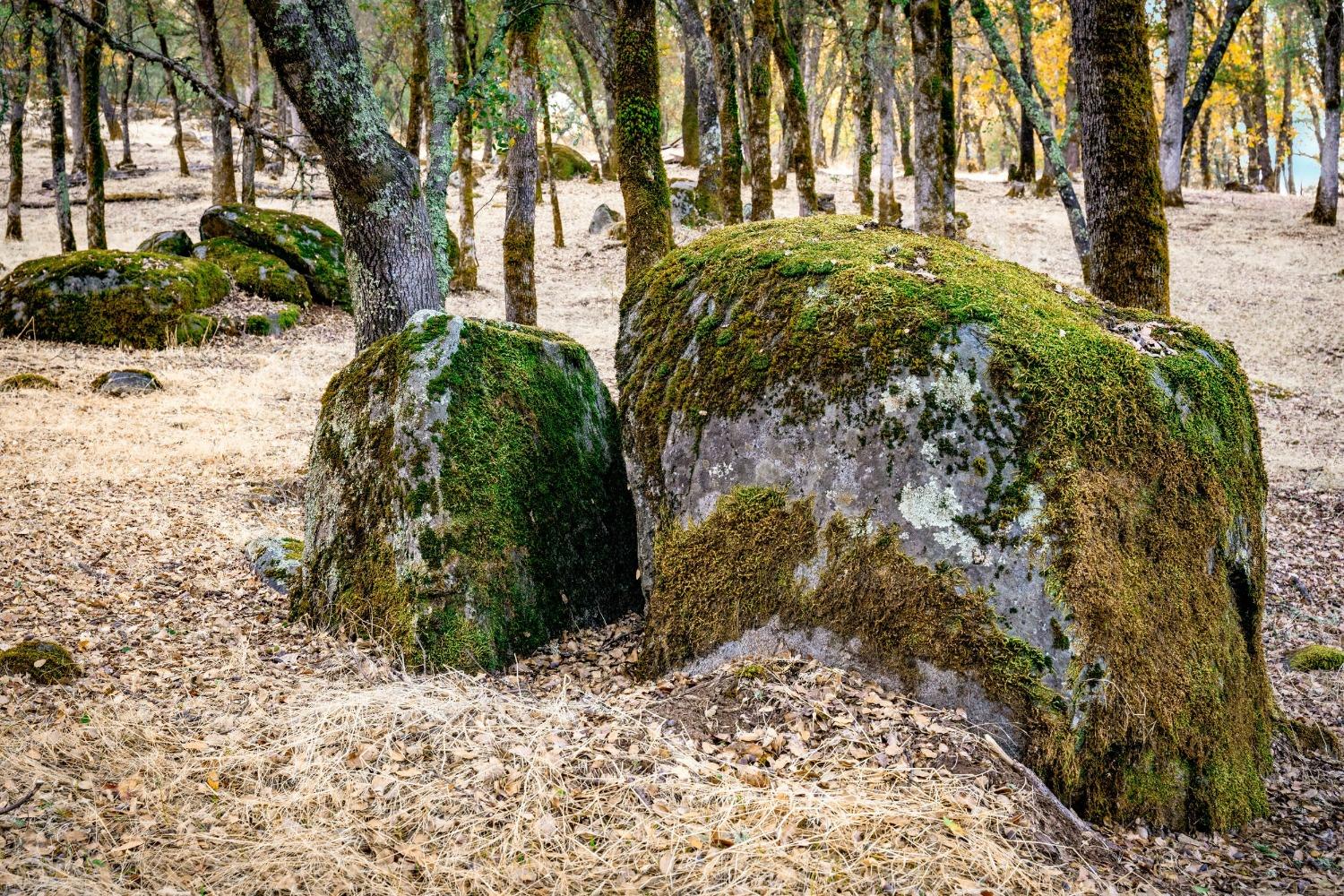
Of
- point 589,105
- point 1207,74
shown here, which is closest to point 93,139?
point 589,105

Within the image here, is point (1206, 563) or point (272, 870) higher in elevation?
point (1206, 563)

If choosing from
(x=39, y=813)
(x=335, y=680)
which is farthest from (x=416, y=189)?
(x=39, y=813)

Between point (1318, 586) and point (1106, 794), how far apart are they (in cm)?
506

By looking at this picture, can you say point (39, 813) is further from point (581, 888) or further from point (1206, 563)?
point (1206, 563)

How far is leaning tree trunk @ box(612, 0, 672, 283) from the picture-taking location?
859 centimetres

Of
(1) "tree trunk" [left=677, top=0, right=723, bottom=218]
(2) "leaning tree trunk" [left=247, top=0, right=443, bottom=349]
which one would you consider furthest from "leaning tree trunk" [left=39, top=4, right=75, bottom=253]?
(2) "leaning tree trunk" [left=247, top=0, right=443, bottom=349]

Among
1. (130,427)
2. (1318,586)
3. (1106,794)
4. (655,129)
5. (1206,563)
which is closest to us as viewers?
(1106,794)

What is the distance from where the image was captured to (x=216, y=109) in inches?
716

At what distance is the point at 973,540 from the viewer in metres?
3.75

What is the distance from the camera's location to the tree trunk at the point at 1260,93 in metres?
28.3

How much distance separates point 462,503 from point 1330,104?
2592cm

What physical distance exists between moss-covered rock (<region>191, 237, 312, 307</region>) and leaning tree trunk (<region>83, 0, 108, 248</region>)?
5.86ft

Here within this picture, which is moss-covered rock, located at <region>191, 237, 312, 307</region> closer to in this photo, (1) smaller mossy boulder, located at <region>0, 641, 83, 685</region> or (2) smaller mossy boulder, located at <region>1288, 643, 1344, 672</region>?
(1) smaller mossy boulder, located at <region>0, 641, 83, 685</region>

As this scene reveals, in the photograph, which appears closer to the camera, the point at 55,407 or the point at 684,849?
the point at 684,849
